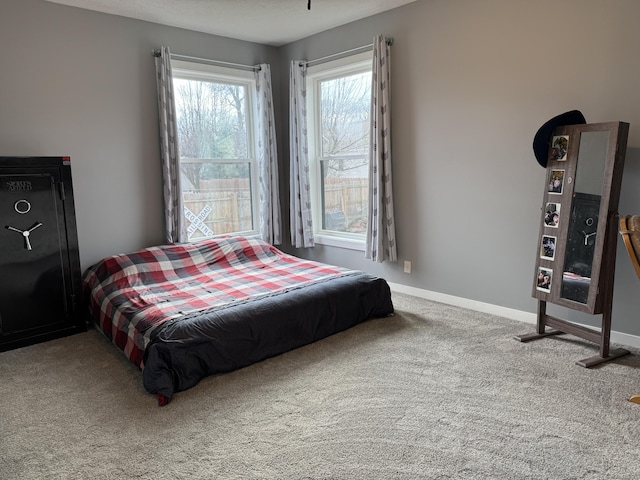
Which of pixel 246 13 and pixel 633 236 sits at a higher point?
pixel 246 13

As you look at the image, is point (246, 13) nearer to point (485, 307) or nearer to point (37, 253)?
point (37, 253)

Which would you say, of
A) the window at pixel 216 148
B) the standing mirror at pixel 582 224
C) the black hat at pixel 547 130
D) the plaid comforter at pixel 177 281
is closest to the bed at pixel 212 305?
the plaid comforter at pixel 177 281

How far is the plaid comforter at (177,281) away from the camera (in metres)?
2.99

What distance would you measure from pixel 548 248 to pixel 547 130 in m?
0.77

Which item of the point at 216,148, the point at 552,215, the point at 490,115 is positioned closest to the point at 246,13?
the point at 216,148

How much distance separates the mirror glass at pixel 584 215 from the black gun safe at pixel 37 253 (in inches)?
136

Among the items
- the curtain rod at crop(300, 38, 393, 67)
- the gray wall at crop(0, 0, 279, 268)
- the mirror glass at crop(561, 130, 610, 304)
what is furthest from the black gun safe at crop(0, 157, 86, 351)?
the mirror glass at crop(561, 130, 610, 304)

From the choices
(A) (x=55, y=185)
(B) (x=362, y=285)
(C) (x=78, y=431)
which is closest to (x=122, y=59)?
(A) (x=55, y=185)

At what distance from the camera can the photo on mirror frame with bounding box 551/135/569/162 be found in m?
2.96

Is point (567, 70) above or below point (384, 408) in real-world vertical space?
above

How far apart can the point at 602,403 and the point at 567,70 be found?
6.86ft

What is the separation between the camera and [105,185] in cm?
399

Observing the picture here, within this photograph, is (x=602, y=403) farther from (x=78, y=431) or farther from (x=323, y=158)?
(x=323, y=158)

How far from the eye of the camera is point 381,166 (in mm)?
4152
